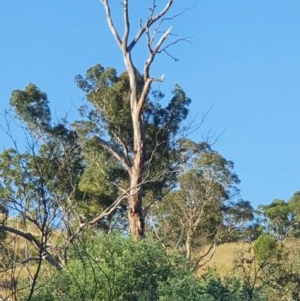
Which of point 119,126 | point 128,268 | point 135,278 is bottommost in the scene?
point 135,278

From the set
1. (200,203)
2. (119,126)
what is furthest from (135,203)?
(200,203)

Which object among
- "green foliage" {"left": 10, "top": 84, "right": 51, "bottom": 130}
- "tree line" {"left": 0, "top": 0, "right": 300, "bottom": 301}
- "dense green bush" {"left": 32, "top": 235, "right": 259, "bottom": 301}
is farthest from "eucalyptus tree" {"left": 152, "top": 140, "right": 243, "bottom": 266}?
"dense green bush" {"left": 32, "top": 235, "right": 259, "bottom": 301}

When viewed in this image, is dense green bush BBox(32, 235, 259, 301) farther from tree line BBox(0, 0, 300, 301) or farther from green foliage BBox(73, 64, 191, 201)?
green foliage BBox(73, 64, 191, 201)

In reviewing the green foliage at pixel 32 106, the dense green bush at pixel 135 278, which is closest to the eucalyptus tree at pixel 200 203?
the green foliage at pixel 32 106

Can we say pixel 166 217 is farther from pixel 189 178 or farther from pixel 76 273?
pixel 76 273

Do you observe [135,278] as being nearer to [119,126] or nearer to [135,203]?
[135,203]

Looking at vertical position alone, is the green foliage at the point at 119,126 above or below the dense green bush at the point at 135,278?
above

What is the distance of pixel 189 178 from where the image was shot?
86.6 ft

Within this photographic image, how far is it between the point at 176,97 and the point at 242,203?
22.3 ft

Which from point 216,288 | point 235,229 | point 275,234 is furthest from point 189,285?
point 275,234

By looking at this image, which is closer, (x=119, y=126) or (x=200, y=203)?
(x=119, y=126)

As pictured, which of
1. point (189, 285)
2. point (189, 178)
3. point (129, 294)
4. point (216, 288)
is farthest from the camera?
point (189, 178)

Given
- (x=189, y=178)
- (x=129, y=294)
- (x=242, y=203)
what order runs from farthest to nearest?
(x=242, y=203), (x=189, y=178), (x=129, y=294)

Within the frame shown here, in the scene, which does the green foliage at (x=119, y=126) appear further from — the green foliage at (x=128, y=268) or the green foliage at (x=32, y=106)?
the green foliage at (x=128, y=268)
